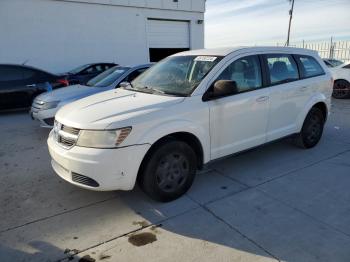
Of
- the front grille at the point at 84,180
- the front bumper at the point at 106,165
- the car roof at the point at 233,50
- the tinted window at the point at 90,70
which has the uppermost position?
the car roof at the point at 233,50

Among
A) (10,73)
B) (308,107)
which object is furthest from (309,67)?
(10,73)

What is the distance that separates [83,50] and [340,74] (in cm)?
1085

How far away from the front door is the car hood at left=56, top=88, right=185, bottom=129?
622 millimetres

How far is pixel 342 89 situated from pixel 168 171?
9.92 meters

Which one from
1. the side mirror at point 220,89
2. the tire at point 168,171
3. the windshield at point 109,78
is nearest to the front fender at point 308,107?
the side mirror at point 220,89

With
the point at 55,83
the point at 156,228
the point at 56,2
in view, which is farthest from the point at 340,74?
the point at 56,2

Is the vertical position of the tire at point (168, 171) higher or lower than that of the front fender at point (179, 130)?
lower

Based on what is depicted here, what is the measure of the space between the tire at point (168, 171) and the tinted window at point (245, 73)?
1.12 metres

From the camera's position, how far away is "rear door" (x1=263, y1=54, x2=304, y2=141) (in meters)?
4.54

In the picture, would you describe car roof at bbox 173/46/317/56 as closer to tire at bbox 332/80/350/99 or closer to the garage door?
tire at bbox 332/80/350/99

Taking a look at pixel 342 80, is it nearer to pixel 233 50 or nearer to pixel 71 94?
pixel 233 50

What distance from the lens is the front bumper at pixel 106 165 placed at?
3.14 m

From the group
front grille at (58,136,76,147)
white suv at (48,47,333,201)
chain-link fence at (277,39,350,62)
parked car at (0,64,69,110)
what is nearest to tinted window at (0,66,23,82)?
parked car at (0,64,69,110)

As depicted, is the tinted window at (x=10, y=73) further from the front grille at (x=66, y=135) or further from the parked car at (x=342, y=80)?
the parked car at (x=342, y=80)
